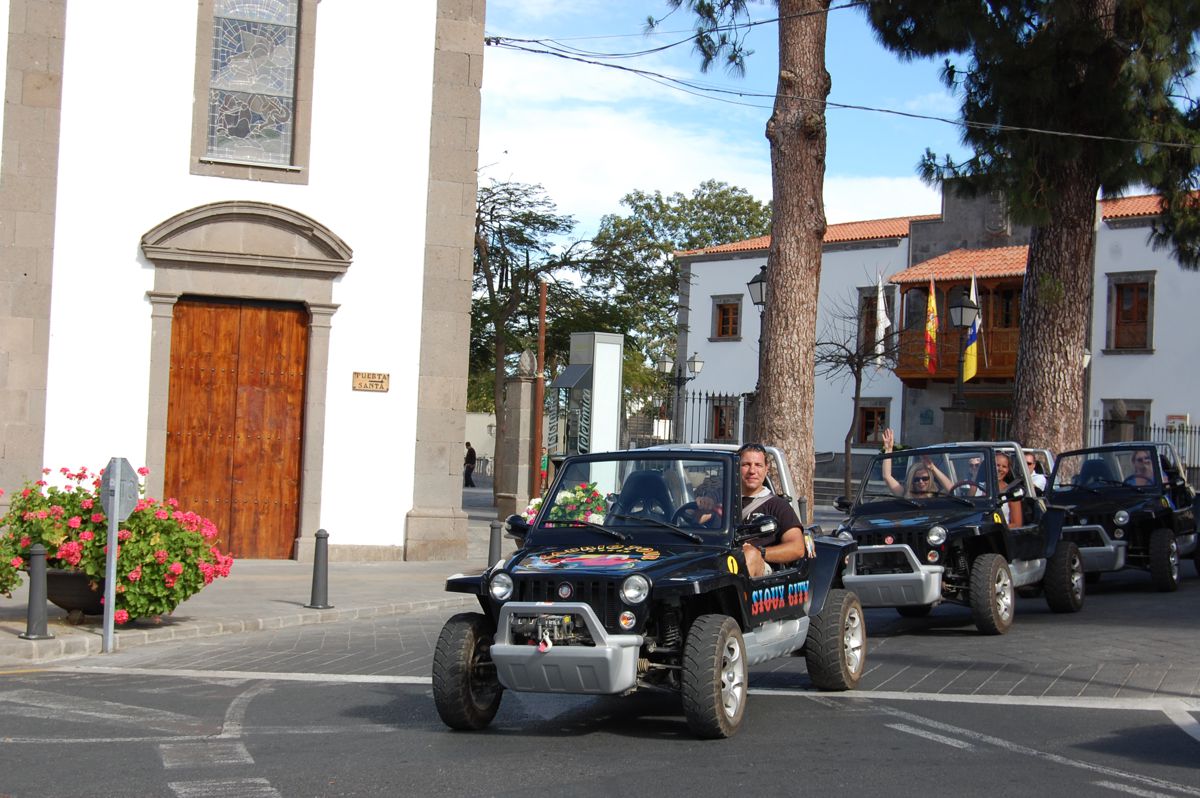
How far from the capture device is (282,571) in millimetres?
17359

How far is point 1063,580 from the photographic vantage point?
1372 centimetres

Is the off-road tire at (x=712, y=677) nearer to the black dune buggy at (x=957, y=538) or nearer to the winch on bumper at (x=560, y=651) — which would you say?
the winch on bumper at (x=560, y=651)

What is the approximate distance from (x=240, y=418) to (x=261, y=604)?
5.12 m

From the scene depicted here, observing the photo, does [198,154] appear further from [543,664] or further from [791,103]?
[543,664]

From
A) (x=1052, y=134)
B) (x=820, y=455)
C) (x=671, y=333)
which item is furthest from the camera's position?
(x=671, y=333)

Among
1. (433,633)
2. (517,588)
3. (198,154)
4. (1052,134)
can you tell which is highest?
(1052,134)

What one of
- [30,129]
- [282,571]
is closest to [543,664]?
[282,571]

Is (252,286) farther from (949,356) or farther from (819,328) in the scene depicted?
(819,328)

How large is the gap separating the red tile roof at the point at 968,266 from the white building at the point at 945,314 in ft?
0.22

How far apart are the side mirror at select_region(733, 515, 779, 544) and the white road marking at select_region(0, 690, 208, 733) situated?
11.1 feet

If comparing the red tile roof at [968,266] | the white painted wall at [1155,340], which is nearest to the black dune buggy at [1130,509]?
the white painted wall at [1155,340]

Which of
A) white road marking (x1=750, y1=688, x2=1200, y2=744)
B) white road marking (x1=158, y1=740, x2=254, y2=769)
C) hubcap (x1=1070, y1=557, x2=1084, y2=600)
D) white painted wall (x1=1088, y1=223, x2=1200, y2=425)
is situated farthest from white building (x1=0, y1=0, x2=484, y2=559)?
white painted wall (x1=1088, y1=223, x2=1200, y2=425)

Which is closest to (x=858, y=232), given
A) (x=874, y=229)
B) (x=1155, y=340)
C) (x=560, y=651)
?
(x=874, y=229)

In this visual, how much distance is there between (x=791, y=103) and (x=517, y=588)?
1175 centimetres
